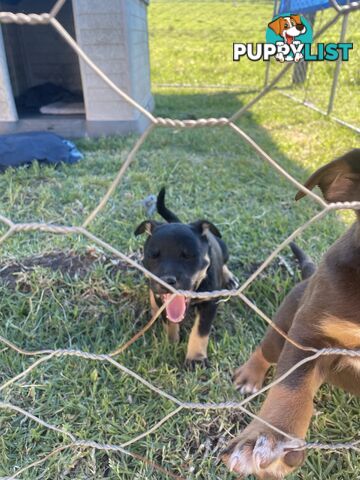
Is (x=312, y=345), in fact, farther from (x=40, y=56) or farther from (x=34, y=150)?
(x=40, y=56)

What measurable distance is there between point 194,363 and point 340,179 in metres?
1.08

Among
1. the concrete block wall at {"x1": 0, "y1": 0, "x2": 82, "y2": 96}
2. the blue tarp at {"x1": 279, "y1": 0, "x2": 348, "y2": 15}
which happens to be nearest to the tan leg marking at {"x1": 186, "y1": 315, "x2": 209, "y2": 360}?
the blue tarp at {"x1": 279, "y1": 0, "x2": 348, "y2": 15}

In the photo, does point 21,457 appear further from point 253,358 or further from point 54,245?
point 54,245

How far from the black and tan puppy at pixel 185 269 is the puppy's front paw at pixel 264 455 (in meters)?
0.65

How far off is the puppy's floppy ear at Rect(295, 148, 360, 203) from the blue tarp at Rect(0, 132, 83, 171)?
11.0ft

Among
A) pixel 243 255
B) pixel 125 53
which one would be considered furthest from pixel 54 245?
pixel 125 53

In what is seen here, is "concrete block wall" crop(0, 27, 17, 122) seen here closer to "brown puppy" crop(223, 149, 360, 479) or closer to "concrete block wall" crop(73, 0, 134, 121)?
"concrete block wall" crop(73, 0, 134, 121)

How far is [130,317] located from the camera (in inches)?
87.4

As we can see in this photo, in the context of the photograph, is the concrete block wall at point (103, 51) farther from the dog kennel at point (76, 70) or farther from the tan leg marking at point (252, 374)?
the tan leg marking at point (252, 374)

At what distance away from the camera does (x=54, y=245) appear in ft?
8.59

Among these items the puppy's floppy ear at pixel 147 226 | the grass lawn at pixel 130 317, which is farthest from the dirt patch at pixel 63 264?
the puppy's floppy ear at pixel 147 226

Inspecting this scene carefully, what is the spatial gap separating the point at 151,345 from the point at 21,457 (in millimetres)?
722

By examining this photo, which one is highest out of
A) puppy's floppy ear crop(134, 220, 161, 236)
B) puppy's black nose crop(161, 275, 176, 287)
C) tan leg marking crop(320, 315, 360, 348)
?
tan leg marking crop(320, 315, 360, 348)

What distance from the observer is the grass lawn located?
64.1 inches
